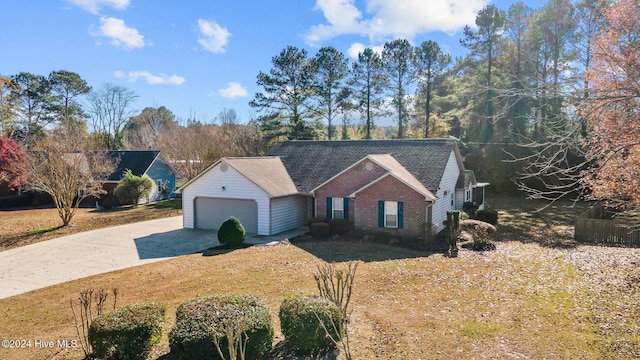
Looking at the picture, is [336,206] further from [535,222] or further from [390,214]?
[535,222]

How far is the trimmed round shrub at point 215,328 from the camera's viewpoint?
640 cm

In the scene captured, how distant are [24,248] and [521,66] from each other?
38.6 m

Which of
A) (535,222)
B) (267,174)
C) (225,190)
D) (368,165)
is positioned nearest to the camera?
(368,165)

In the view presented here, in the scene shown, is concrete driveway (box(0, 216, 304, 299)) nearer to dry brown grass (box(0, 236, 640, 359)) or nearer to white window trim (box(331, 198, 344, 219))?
dry brown grass (box(0, 236, 640, 359))

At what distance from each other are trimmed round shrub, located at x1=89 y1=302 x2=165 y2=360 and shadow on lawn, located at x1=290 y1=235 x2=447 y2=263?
9121mm

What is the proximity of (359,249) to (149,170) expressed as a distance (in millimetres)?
27619

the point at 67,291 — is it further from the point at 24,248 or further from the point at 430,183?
the point at 430,183

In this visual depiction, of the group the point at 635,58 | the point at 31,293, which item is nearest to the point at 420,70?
the point at 635,58

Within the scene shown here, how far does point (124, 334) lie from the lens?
6840 millimetres

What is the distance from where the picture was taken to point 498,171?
126 ft

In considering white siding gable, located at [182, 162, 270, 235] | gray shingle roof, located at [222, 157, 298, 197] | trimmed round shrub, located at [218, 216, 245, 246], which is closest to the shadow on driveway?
trimmed round shrub, located at [218, 216, 245, 246]

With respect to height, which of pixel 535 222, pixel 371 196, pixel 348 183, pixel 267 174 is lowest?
pixel 535 222

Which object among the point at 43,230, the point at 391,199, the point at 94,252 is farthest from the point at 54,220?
the point at 391,199

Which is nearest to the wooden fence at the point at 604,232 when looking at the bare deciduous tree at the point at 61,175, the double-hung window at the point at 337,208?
the double-hung window at the point at 337,208
